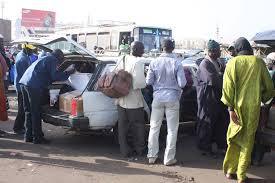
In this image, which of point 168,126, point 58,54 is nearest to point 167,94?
point 168,126

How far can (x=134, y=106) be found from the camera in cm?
768

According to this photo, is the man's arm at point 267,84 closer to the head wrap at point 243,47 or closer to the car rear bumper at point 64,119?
the head wrap at point 243,47

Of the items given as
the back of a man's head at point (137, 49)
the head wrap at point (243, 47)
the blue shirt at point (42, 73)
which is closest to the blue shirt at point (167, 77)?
the back of a man's head at point (137, 49)

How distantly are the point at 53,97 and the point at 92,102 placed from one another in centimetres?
142

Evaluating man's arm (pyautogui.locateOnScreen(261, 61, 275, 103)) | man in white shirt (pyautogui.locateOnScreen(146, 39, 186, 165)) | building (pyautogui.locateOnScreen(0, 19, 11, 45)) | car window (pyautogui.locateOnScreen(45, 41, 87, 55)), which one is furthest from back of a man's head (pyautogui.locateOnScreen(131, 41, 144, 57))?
building (pyautogui.locateOnScreen(0, 19, 11, 45))

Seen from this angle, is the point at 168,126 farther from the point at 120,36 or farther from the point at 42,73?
the point at 120,36

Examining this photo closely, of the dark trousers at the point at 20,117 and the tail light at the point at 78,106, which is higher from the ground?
the tail light at the point at 78,106

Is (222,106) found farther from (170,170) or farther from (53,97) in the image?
(53,97)

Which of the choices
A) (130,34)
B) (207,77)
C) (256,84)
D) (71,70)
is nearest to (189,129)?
Answer: (207,77)

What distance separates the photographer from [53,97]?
8.99 metres

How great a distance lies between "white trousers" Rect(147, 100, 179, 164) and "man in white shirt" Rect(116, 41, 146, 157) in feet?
1.20

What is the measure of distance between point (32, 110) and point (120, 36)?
51.6ft

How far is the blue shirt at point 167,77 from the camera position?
24.0 feet

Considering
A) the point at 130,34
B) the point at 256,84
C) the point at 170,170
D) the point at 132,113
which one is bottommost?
the point at 170,170
